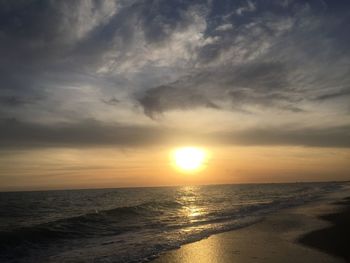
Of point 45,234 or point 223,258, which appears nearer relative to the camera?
point 223,258

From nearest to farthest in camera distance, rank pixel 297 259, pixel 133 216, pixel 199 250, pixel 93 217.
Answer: pixel 297 259 < pixel 199 250 < pixel 93 217 < pixel 133 216

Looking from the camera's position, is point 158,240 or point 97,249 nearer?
point 97,249

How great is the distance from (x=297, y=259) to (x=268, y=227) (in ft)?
31.8

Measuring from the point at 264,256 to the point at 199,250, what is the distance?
3.17 m

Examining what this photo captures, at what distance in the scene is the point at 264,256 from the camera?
13195 millimetres

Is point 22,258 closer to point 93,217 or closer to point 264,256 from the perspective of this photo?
point 264,256

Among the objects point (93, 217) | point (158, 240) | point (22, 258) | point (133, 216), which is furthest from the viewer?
point (133, 216)

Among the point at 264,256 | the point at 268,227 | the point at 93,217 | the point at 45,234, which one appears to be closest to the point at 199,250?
the point at 264,256

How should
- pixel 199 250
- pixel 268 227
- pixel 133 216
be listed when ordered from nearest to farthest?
1. pixel 199 250
2. pixel 268 227
3. pixel 133 216

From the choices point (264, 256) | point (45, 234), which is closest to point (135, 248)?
point (264, 256)

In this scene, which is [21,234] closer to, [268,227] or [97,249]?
[97,249]

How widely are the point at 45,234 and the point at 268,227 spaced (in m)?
14.6

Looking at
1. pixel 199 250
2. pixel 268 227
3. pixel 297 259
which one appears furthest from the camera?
pixel 268 227

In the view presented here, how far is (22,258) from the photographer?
16453 mm
